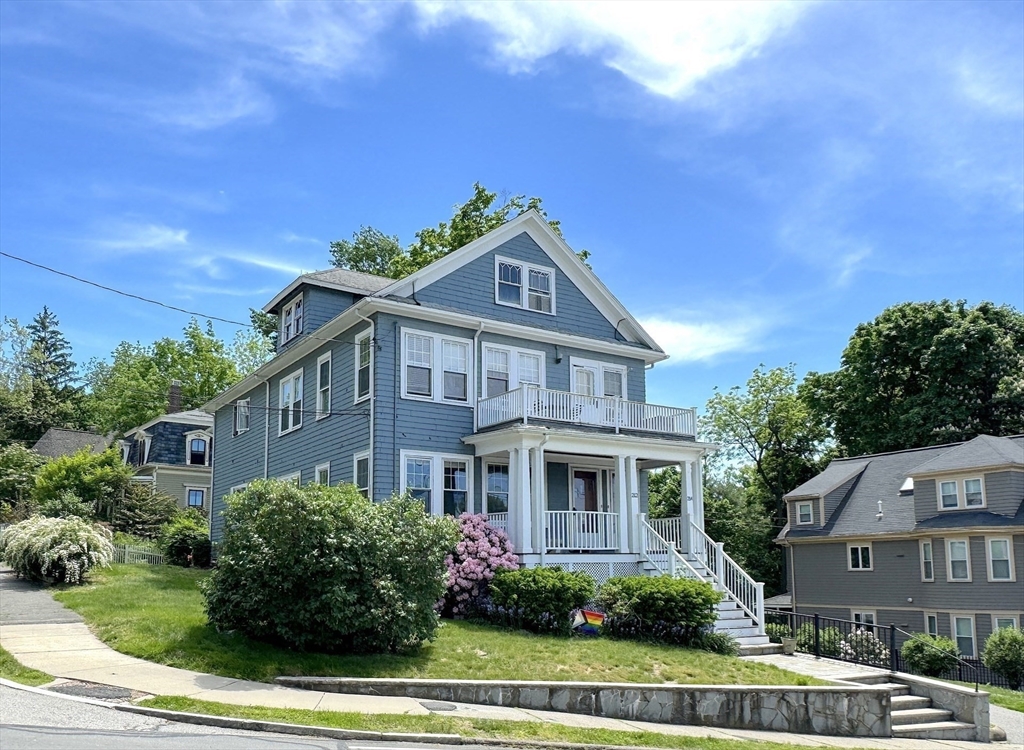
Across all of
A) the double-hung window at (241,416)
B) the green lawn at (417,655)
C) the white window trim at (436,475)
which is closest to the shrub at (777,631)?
the green lawn at (417,655)

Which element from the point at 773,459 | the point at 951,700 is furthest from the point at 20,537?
the point at 773,459

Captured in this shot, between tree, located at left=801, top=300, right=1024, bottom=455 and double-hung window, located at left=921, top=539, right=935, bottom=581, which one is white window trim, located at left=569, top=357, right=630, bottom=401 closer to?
double-hung window, located at left=921, top=539, right=935, bottom=581

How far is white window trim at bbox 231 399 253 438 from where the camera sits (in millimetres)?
28077

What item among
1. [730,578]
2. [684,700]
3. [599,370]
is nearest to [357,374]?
[599,370]

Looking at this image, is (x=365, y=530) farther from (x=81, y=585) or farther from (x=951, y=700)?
(x=951, y=700)

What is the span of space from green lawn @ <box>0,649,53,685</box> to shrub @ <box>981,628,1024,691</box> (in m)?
23.1

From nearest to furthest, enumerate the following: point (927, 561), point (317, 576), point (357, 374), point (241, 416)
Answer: point (317, 576) → point (357, 374) → point (241, 416) → point (927, 561)

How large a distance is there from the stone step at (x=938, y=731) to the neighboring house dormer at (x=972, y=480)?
18.0 m

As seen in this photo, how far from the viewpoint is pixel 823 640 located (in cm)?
1897

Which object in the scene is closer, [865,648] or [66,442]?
[865,648]

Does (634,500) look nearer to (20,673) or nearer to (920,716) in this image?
(920,716)

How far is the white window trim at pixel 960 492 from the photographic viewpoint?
102 ft

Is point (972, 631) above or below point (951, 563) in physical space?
below

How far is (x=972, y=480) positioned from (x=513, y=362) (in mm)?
18932
